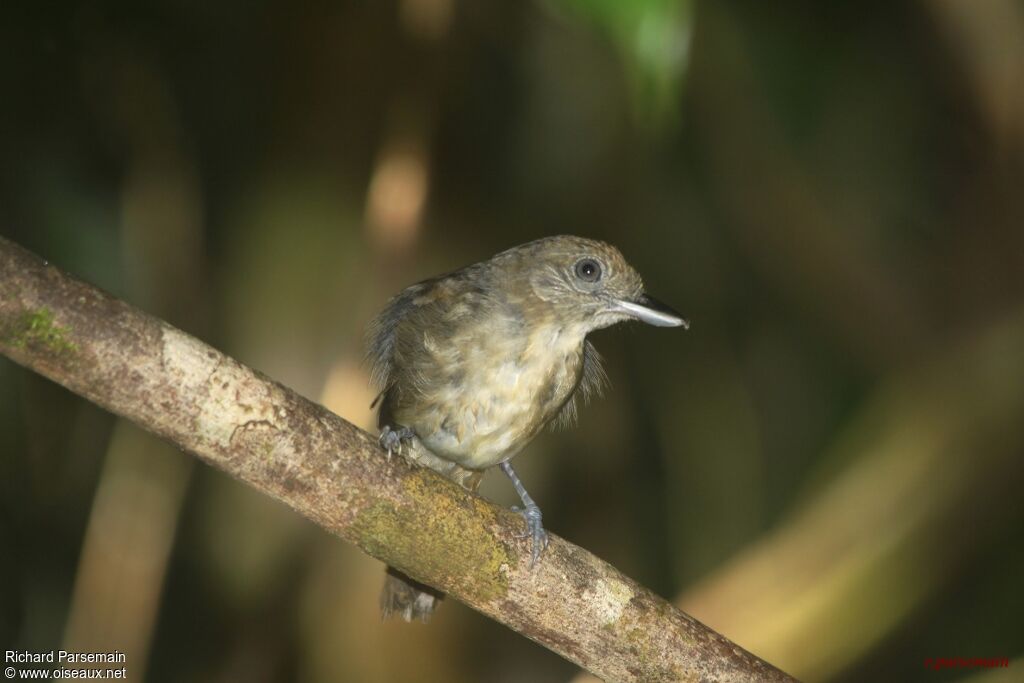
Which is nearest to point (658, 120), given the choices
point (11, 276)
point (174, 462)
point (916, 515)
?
point (11, 276)

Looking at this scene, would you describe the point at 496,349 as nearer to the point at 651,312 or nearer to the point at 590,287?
the point at 590,287

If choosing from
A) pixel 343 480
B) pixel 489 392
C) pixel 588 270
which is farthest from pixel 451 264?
pixel 343 480

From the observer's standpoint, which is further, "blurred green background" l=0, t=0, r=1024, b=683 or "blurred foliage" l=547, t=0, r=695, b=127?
"blurred green background" l=0, t=0, r=1024, b=683

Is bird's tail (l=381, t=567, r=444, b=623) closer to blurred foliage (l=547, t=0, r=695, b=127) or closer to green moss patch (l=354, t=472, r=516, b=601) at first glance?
green moss patch (l=354, t=472, r=516, b=601)

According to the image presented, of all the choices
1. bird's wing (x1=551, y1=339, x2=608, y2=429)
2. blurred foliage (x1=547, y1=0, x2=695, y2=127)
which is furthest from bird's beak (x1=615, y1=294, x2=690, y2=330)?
blurred foliage (x1=547, y1=0, x2=695, y2=127)

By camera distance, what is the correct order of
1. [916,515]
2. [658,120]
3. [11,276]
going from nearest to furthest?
1. [11,276]
2. [658,120]
3. [916,515]

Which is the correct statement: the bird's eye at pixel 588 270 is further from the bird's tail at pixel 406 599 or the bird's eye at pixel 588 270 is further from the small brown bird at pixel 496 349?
the bird's tail at pixel 406 599

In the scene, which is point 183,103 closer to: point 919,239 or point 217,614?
point 217,614
